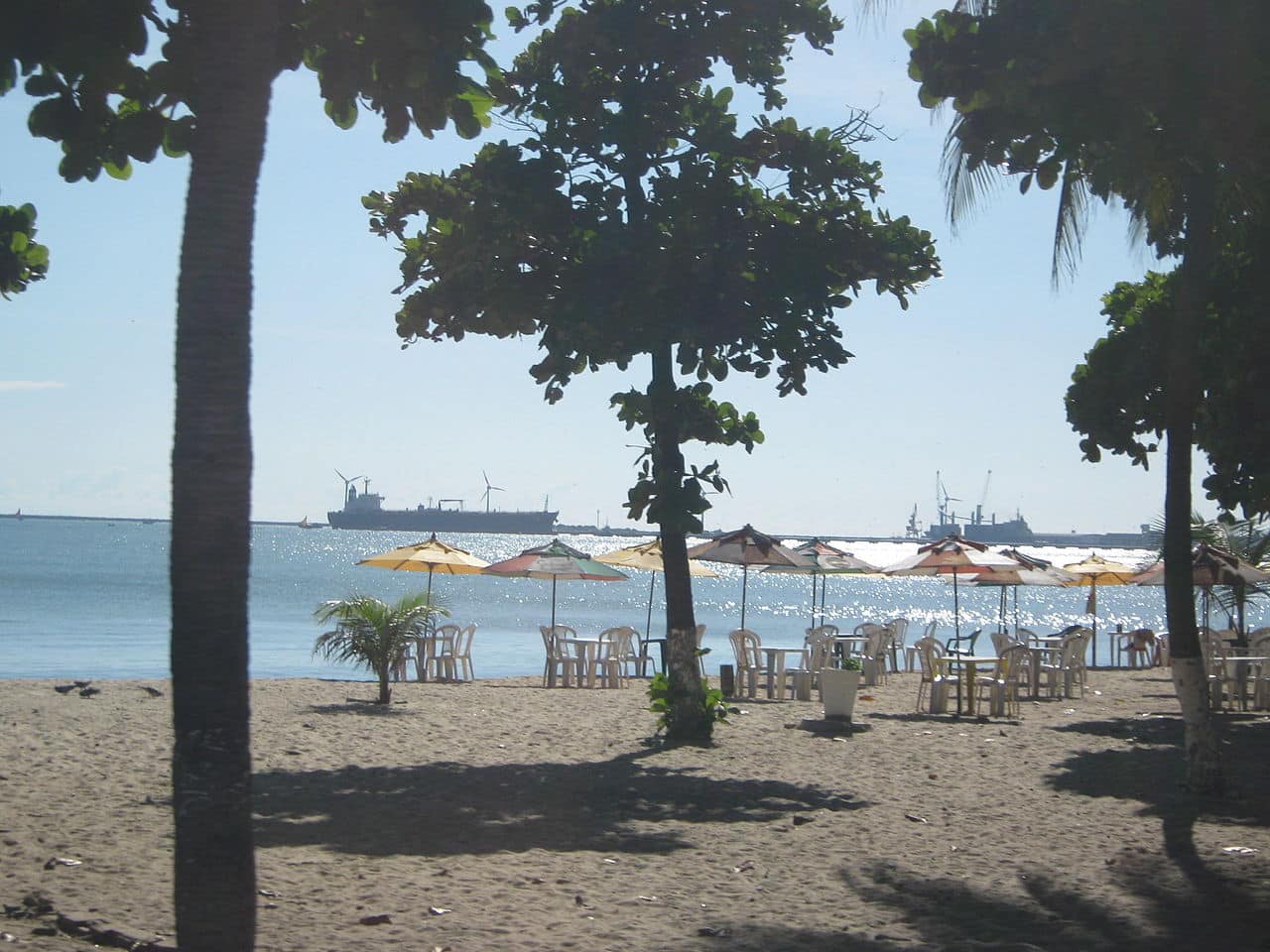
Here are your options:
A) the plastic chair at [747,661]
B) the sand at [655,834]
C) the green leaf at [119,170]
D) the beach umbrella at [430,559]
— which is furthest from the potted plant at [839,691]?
the green leaf at [119,170]

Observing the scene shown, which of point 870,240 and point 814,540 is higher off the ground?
point 870,240

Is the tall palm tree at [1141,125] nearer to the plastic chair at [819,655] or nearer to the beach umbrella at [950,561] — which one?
the plastic chair at [819,655]

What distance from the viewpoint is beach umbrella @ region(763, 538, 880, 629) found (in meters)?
21.0

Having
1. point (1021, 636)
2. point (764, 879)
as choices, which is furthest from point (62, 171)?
point (1021, 636)

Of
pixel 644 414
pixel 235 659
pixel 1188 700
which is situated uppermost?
pixel 644 414

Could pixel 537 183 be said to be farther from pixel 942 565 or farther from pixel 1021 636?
pixel 1021 636

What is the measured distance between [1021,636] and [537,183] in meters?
16.6

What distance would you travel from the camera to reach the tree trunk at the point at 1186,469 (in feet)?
30.9

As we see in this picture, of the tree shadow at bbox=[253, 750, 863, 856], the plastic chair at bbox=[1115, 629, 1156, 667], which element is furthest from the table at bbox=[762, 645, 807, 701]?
the plastic chair at bbox=[1115, 629, 1156, 667]

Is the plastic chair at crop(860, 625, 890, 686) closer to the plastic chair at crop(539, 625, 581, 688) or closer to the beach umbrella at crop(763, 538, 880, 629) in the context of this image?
the beach umbrella at crop(763, 538, 880, 629)

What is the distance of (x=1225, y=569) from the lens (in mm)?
20719

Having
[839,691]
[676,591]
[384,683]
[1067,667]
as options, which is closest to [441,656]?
[384,683]

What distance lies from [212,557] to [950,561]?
17.2 m

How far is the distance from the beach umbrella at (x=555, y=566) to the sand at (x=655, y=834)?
212 inches
